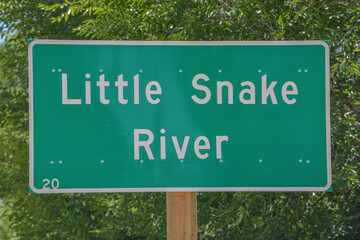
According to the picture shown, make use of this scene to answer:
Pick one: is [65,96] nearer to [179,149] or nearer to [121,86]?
[121,86]

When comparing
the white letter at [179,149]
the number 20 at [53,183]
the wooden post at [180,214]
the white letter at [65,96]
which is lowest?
the wooden post at [180,214]

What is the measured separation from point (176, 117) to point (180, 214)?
0.38 metres

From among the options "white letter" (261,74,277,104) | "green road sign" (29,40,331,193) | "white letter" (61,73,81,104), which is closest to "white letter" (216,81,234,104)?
"green road sign" (29,40,331,193)

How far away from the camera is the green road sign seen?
1.88 metres

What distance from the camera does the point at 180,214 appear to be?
1945 millimetres

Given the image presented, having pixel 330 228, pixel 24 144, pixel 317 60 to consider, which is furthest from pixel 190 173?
pixel 24 144

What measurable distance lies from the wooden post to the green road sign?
7 cm

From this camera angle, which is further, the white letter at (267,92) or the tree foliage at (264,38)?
the tree foliage at (264,38)

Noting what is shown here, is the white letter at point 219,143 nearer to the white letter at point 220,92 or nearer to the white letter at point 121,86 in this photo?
the white letter at point 220,92

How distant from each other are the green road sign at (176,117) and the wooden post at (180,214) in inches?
2.6

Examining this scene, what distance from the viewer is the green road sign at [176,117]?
1879 millimetres

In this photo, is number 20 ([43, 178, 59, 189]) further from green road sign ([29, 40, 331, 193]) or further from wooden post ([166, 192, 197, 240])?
wooden post ([166, 192, 197, 240])

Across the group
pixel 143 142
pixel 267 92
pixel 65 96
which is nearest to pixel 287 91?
pixel 267 92

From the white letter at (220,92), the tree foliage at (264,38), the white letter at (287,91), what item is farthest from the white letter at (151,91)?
the tree foliage at (264,38)
